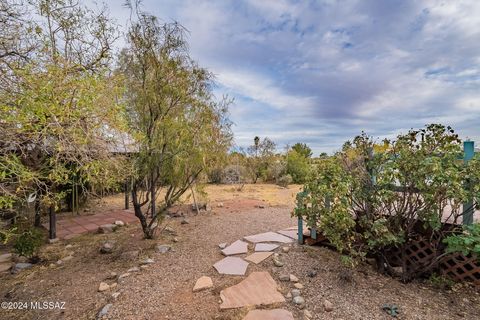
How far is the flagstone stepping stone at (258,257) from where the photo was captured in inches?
142

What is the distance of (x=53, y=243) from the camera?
4.78 m

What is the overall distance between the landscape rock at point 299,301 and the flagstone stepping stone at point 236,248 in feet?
4.90

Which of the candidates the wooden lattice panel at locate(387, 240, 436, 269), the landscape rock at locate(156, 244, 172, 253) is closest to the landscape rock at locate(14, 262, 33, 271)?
the landscape rock at locate(156, 244, 172, 253)

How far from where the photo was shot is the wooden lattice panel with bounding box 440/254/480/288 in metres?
2.77

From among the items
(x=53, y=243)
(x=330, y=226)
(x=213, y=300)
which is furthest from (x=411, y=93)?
(x=53, y=243)

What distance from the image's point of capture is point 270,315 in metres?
2.33

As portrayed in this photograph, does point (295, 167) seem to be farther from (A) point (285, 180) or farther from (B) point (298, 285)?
(B) point (298, 285)

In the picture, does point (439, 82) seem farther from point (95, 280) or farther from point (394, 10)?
point (95, 280)

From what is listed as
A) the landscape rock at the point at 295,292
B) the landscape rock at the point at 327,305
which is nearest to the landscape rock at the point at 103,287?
the landscape rock at the point at 295,292

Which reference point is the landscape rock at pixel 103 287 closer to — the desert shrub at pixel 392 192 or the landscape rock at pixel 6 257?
the landscape rock at pixel 6 257

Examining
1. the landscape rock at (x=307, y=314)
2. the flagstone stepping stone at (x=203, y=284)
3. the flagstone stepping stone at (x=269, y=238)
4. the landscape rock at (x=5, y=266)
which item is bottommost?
the landscape rock at (x=5, y=266)

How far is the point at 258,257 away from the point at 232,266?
497 millimetres

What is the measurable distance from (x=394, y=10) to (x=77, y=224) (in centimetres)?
889

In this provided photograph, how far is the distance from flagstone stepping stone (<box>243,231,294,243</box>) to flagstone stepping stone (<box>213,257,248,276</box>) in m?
0.89
